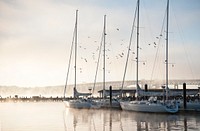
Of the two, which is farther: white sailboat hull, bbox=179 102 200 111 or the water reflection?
white sailboat hull, bbox=179 102 200 111

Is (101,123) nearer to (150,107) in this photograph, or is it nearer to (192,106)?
(150,107)

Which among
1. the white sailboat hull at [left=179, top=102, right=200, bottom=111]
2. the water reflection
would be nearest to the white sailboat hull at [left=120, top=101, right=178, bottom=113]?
the water reflection

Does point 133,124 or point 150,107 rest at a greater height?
point 150,107

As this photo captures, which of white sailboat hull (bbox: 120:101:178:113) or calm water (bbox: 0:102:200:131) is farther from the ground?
white sailboat hull (bbox: 120:101:178:113)

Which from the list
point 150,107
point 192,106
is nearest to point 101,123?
point 150,107

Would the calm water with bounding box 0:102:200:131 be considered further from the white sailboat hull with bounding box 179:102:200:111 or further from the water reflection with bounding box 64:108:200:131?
the white sailboat hull with bounding box 179:102:200:111

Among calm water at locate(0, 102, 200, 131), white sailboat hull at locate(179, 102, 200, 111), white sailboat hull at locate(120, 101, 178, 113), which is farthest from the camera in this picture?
white sailboat hull at locate(179, 102, 200, 111)

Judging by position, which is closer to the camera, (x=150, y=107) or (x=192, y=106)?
(x=150, y=107)

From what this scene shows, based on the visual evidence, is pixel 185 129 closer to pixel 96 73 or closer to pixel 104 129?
pixel 104 129

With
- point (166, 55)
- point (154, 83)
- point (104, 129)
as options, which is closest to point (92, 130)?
point (104, 129)

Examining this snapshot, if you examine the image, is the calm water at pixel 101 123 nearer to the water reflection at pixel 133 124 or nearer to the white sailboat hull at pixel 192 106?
the water reflection at pixel 133 124

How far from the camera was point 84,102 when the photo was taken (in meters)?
65.8

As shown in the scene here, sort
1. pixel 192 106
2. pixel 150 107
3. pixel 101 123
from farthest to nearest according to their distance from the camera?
pixel 192 106
pixel 150 107
pixel 101 123

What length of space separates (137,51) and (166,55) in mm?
5673
